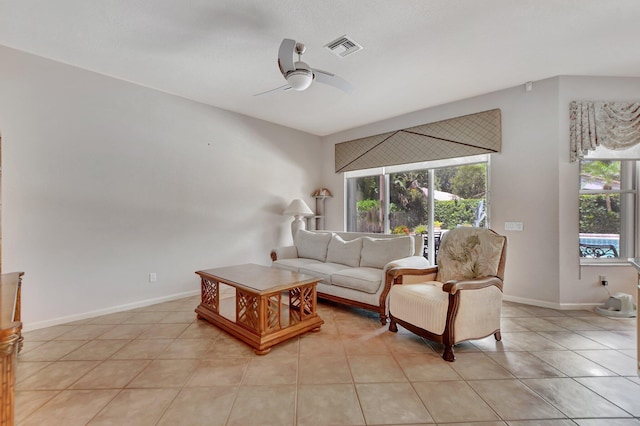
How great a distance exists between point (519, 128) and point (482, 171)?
2.29ft

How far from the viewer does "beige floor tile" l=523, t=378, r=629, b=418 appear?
1610mm

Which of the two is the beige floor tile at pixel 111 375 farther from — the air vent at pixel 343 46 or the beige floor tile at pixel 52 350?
the air vent at pixel 343 46

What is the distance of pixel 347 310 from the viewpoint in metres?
3.39

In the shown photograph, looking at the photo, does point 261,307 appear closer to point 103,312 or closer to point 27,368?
point 27,368

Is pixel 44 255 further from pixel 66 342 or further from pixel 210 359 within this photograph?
pixel 210 359

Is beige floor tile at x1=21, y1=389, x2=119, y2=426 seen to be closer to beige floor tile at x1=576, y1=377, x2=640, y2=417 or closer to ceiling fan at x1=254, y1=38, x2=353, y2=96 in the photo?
ceiling fan at x1=254, y1=38, x2=353, y2=96

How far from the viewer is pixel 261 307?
2.31m

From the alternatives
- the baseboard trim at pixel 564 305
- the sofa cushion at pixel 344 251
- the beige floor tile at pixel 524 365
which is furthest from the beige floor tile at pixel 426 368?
the baseboard trim at pixel 564 305

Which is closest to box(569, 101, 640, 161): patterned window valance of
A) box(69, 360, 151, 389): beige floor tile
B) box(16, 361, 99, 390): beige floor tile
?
box(69, 360, 151, 389): beige floor tile

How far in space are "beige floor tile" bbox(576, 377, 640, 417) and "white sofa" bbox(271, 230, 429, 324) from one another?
153 cm

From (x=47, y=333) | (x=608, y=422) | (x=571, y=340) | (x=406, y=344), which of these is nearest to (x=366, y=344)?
(x=406, y=344)

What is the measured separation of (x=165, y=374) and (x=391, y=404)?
165cm

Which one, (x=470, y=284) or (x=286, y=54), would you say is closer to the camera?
(x=286, y=54)

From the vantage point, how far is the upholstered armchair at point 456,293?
→ 7.39 ft
